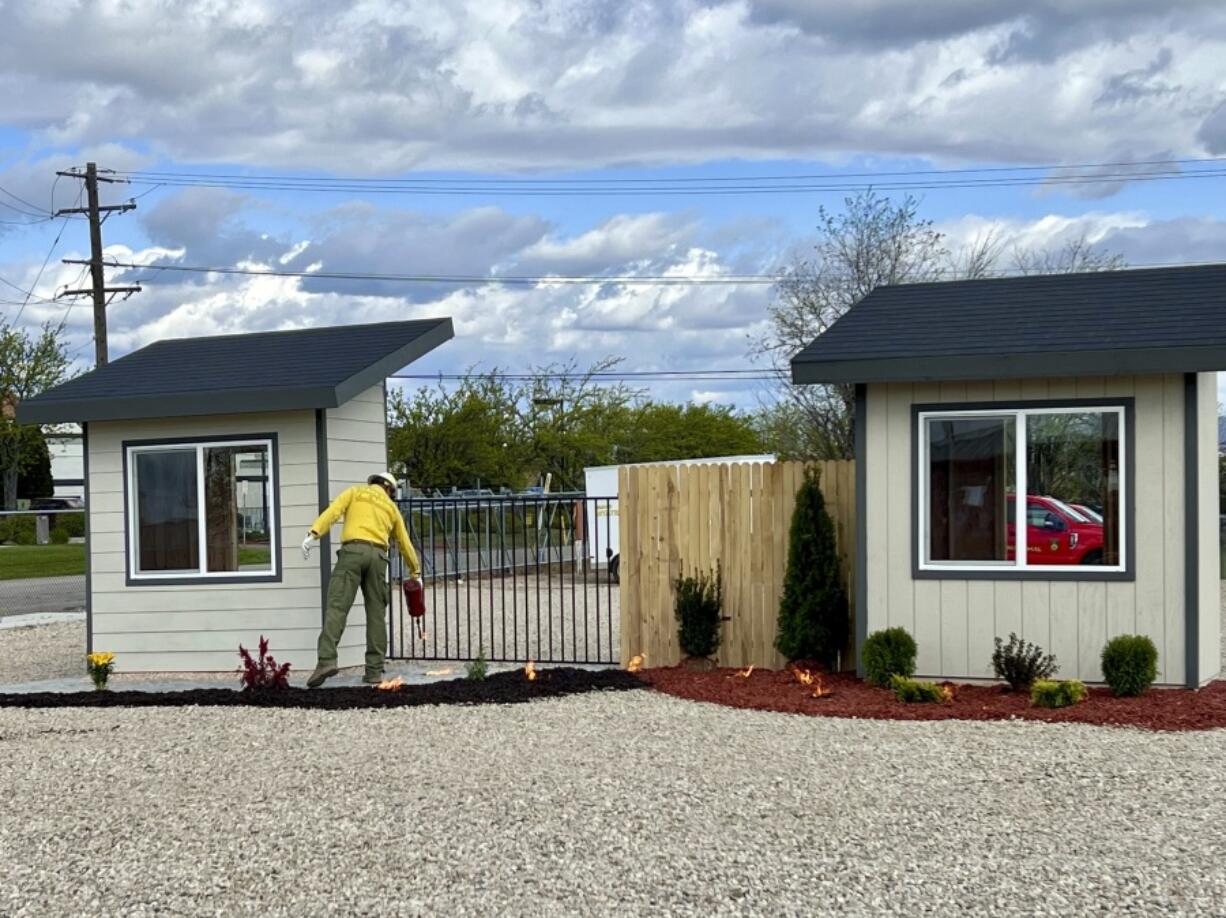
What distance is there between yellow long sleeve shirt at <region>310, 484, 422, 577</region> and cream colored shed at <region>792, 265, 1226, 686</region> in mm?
3536

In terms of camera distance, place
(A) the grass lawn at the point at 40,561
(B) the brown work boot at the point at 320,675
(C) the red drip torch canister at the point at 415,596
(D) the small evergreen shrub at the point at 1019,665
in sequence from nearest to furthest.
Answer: (D) the small evergreen shrub at the point at 1019,665, (B) the brown work boot at the point at 320,675, (C) the red drip torch canister at the point at 415,596, (A) the grass lawn at the point at 40,561

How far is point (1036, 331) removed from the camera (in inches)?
426

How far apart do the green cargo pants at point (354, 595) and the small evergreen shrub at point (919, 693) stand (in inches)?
167

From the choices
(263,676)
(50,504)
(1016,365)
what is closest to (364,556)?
(263,676)

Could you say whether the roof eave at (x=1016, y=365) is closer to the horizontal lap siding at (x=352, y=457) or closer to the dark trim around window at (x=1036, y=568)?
the dark trim around window at (x=1036, y=568)

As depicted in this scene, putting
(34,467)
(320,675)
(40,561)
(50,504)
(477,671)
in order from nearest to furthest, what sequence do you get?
1. (320,675)
2. (477,671)
3. (40,561)
4. (50,504)
5. (34,467)

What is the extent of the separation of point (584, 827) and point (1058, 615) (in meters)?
5.35

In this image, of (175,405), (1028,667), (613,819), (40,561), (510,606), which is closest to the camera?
(613,819)

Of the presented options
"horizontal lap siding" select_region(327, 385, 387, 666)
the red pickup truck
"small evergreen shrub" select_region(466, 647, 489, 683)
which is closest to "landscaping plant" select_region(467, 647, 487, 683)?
"small evergreen shrub" select_region(466, 647, 489, 683)

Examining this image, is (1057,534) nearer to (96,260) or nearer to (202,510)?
(202,510)

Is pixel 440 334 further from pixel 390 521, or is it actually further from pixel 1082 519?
pixel 1082 519

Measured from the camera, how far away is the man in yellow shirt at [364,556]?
11609 millimetres

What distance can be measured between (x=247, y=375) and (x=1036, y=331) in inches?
263

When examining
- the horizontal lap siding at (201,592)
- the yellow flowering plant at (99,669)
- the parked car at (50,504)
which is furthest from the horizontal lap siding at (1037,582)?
the parked car at (50,504)
